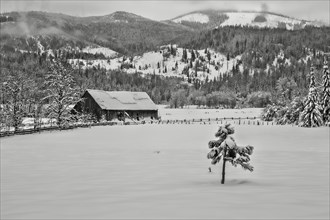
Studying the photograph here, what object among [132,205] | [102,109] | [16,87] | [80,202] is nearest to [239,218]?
[132,205]

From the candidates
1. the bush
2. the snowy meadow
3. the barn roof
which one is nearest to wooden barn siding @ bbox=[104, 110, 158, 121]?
the barn roof

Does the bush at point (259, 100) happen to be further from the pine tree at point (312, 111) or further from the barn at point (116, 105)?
the pine tree at point (312, 111)

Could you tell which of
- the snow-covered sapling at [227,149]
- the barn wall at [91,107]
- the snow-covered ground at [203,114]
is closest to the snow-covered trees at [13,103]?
the barn wall at [91,107]

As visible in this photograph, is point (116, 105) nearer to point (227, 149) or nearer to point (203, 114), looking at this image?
point (203, 114)

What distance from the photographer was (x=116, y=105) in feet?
293

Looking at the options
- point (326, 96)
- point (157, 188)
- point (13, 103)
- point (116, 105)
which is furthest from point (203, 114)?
point (157, 188)

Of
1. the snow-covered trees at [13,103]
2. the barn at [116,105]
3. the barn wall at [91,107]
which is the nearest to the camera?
the snow-covered trees at [13,103]

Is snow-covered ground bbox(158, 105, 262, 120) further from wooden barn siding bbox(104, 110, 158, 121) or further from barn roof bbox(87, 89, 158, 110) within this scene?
barn roof bbox(87, 89, 158, 110)

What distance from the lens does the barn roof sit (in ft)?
285

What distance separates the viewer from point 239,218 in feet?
38.3

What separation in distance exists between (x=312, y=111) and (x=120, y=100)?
4267 centimetres

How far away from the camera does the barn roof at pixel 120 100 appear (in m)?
86.9

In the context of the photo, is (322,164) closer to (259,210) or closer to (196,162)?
(196,162)

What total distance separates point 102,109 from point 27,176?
214 ft
